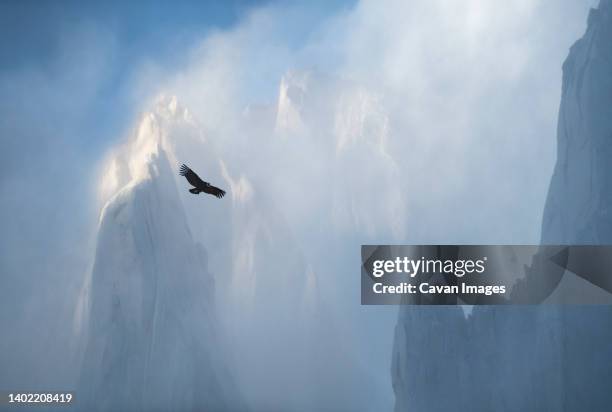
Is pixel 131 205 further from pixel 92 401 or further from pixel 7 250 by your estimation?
pixel 92 401

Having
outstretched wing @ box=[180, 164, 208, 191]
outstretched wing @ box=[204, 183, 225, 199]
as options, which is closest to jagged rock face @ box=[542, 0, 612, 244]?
outstretched wing @ box=[204, 183, 225, 199]

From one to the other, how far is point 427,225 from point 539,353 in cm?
168

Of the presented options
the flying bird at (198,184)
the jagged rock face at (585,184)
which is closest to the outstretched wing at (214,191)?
the flying bird at (198,184)

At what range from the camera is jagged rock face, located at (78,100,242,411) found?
20.9ft

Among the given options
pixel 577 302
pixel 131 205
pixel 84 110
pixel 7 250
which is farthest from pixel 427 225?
pixel 7 250

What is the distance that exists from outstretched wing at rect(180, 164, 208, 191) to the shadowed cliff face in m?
2.46

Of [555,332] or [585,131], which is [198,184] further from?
[585,131]

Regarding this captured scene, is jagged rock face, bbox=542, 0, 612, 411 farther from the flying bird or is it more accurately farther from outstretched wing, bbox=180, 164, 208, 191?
outstretched wing, bbox=180, 164, 208, 191

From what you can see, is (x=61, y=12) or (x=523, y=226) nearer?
(x=523, y=226)

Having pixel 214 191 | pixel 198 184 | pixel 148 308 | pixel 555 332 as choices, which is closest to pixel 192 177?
pixel 198 184

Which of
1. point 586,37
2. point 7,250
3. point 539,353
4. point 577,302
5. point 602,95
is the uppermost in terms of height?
point 586,37

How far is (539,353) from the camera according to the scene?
613cm

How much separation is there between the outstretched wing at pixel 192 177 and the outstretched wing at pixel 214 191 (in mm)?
34

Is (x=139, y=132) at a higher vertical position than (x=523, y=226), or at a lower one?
higher
